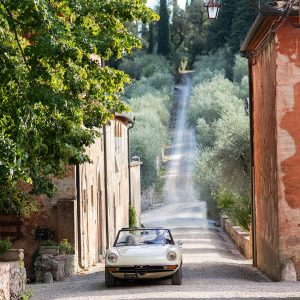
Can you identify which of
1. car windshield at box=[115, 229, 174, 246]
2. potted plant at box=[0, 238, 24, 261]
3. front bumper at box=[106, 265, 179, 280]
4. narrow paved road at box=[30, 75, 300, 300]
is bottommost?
narrow paved road at box=[30, 75, 300, 300]

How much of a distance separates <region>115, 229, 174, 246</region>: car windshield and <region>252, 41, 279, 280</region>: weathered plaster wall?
2647 millimetres

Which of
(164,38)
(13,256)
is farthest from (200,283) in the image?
(164,38)

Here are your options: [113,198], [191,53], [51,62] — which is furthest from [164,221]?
[191,53]

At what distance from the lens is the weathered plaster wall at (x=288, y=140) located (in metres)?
18.7

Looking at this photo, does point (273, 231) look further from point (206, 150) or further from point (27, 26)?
point (206, 150)

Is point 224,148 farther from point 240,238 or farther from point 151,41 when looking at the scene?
point 151,41

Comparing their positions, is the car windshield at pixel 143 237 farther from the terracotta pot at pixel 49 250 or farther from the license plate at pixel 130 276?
the terracotta pot at pixel 49 250

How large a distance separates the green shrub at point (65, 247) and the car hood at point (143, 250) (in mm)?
5170

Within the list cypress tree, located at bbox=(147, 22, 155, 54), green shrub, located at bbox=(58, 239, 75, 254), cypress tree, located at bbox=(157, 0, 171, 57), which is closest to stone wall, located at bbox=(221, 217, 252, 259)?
green shrub, located at bbox=(58, 239, 75, 254)

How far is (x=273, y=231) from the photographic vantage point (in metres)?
20.0

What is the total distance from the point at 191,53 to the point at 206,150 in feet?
194

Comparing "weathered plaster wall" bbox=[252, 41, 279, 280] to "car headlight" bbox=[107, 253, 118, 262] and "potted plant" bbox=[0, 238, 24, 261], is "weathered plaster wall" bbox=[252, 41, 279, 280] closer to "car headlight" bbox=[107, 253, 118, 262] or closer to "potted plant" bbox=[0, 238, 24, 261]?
"car headlight" bbox=[107, 253, 118, 262]

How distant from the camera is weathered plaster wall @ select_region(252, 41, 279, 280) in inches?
773

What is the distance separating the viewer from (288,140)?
18.9 meters
